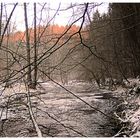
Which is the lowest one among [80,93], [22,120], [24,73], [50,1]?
[22,120]

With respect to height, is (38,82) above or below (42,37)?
below

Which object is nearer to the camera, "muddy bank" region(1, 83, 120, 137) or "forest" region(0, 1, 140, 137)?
"forest" region(0, 1, 140, 137)

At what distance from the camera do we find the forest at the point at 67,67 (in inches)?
70.7

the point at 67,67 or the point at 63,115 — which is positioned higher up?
the point at 67,67

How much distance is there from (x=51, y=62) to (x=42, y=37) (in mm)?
141

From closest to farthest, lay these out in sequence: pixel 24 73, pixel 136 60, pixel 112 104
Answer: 1. pixel 24 73
2. pixel 136 60
3. pixel 112 104

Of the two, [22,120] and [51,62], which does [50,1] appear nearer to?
[51,62]

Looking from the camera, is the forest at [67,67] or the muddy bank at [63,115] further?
the muddy bank at [63,115]

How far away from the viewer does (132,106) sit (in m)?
2.39

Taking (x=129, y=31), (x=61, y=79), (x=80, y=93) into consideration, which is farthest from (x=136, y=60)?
(x=61, y=79)

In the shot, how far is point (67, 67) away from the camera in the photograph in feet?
6.22

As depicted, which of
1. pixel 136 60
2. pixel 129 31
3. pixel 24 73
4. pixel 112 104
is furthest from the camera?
pixel 112 104

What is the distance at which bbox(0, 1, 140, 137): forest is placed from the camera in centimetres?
179

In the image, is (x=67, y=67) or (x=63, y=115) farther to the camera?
(x=63, y=115)
